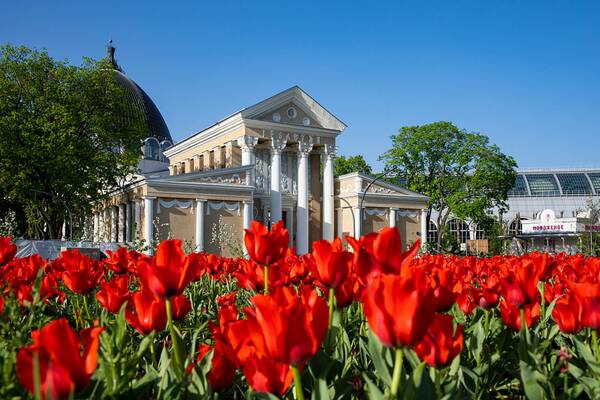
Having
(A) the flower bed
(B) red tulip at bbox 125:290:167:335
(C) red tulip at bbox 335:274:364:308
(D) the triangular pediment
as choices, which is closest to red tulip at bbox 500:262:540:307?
(A) the flower bed

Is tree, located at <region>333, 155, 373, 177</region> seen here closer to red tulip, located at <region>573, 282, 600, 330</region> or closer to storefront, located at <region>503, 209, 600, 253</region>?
storefront, located at <region>503, 209, 600, 253</region>

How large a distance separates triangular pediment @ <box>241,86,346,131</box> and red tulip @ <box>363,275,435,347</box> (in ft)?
125

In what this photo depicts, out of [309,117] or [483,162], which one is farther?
[483,162]

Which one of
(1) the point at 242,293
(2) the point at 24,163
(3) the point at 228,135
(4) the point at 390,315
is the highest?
(3) the point at 228,135

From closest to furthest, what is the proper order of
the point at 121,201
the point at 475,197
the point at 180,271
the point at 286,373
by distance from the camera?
the point at 286,373 < the point at 180,271 < the point at 121,201 < the point at 475,197

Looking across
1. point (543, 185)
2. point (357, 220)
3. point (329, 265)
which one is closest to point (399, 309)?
point (329, 265)

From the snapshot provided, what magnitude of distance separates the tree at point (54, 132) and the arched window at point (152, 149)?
105ft

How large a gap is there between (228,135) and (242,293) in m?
37.1

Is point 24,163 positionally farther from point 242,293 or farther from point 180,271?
point 180,271

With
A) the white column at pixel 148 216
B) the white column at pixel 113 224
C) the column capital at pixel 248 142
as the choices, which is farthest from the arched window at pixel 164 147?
the white column at pixel 148 216

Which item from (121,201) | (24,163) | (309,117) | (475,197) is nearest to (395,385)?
(24,163)

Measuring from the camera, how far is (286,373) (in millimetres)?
1540

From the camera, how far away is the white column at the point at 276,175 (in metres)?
40.2

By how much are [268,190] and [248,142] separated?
3.93 metres
